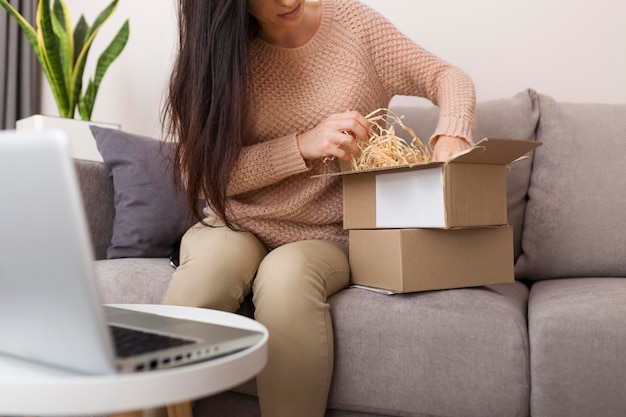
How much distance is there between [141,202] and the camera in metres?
1.69

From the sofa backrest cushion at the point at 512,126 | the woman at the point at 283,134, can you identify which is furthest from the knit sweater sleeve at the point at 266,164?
the sofa backrest cushion at the point at 512,126

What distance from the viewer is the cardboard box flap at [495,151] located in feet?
3.29

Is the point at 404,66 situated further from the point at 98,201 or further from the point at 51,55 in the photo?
the point at 51,55

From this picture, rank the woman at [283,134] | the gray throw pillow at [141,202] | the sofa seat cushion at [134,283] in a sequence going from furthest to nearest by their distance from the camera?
the gray throw pillow at [141,202] < the sofa seat cushion at [134,283] < the woman at [283,134]

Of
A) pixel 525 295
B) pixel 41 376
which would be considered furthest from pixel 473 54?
pixel 41 376

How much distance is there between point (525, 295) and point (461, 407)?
0.39 metres

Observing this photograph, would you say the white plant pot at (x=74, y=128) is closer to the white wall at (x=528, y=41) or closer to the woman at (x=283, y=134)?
the woman at (x=283, y=134)

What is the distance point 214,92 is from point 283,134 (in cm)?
18

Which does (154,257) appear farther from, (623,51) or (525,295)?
(623,51)

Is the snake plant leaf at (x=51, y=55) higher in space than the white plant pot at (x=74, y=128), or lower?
higher

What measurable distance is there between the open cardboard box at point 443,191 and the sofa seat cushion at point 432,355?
0.14 meters

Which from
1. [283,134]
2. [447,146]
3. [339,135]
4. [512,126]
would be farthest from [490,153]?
[512,126]

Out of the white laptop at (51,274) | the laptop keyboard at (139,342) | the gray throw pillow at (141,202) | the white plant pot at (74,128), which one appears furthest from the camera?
the white plant pot at (74,128)

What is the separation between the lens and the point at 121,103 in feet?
8.44
